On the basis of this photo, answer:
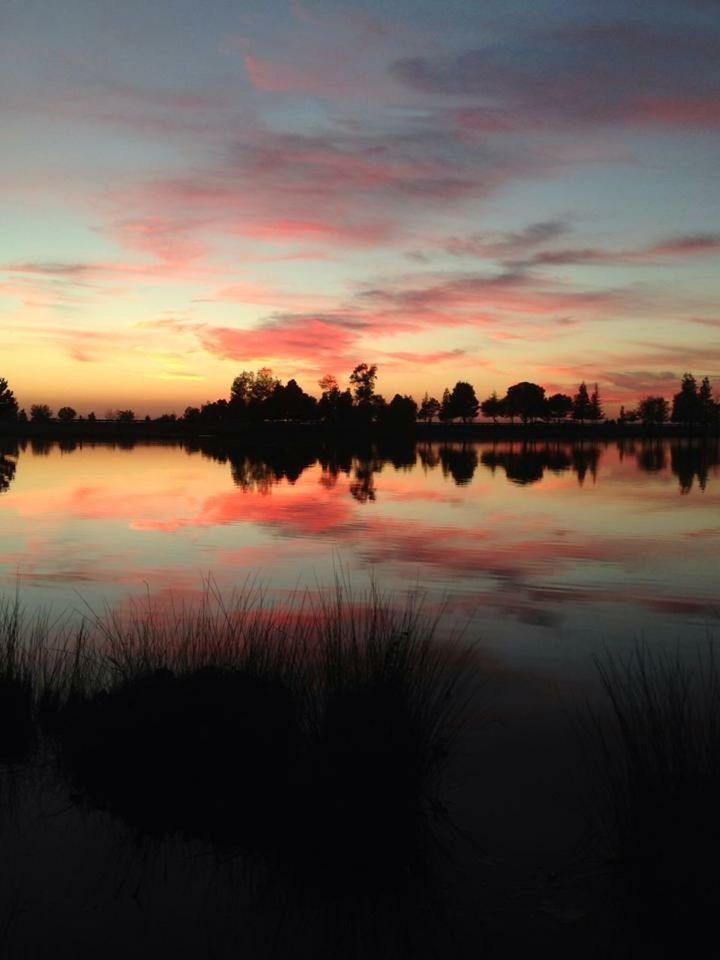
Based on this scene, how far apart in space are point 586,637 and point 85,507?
28.9 metres

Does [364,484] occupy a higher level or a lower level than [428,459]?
lower

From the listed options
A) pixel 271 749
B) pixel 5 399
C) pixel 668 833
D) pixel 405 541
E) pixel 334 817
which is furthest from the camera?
pixel 5 399

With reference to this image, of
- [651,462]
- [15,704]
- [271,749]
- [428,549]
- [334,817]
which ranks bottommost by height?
[428,549]

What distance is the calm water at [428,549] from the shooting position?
16766mm

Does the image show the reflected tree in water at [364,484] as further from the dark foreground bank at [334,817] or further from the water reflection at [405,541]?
the dark foreground bank at [334,817]

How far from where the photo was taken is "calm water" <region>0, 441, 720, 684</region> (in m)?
16.8

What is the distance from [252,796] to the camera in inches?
312

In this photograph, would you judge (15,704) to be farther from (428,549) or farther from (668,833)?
(428,549)

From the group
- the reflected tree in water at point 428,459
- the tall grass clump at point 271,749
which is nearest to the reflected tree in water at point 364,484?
the reflected tree in water at point 428,459

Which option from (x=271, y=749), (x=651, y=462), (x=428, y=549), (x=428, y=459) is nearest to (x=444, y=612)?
(x=271, y=749)

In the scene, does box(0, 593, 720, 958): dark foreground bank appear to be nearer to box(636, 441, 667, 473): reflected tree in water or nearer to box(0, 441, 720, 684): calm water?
box(0, 441, 720, 684): calm water

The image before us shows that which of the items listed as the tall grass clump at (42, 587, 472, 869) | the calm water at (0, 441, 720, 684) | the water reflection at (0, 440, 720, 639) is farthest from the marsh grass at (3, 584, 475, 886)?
the water reflection at (0, 440, 720, 639)

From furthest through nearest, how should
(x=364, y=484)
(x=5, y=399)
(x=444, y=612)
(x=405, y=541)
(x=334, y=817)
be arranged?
1. (x=5, y=399)
2. (x=364, y=484)
3. (x=405, y=541)
4. (x=444, y=612)
5. (x=334, y=817)

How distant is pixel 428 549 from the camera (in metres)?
26.1
